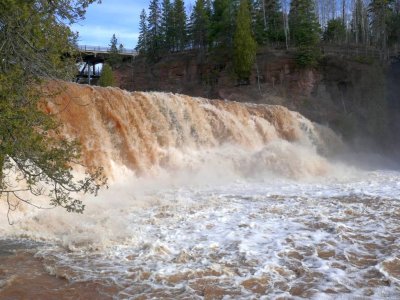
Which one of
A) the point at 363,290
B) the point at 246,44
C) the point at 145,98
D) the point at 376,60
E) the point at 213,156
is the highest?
the point at 246,44

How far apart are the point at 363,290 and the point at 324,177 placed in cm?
1126

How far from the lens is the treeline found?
1335 inches

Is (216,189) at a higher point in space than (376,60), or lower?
lower

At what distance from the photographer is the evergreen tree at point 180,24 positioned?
4454cm

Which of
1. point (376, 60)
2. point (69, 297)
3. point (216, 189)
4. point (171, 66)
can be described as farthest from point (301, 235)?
point (171, 66)

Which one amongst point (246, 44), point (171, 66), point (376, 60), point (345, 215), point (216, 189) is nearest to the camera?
point (345, 215)

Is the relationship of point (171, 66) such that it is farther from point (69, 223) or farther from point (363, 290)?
point (363, 290)

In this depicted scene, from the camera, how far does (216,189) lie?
1311 cm

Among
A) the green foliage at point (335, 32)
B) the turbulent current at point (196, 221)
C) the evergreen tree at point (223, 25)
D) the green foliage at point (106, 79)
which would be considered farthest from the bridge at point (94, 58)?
the turbulent current at point (196, 221)

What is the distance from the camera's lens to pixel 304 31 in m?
33.8

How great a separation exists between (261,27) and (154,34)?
1532 cm

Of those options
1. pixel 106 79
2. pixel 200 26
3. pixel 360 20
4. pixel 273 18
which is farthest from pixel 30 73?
pixel 360 20

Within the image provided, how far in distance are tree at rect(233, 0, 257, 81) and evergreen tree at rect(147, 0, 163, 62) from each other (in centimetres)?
1304

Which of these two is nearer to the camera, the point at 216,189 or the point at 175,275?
the point at 175,275
